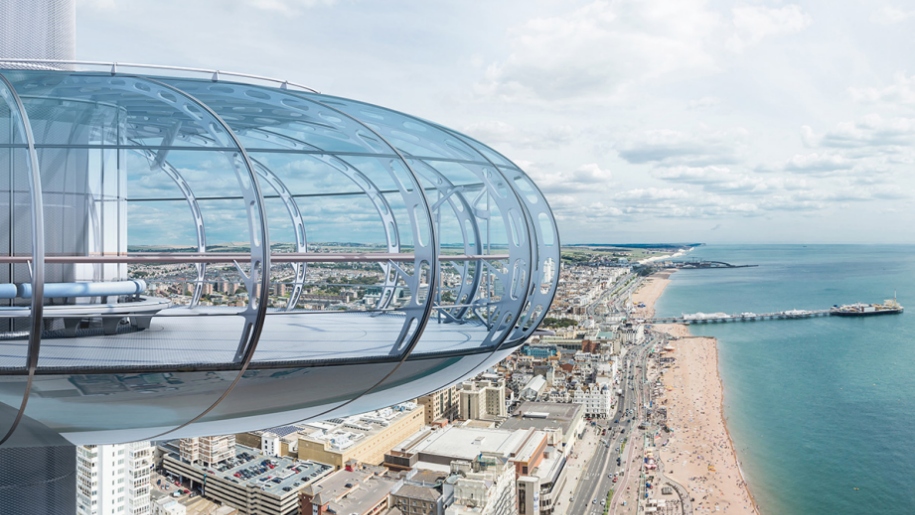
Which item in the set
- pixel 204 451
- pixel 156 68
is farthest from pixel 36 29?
pixel 204 451

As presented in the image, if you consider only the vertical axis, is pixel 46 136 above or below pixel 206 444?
above

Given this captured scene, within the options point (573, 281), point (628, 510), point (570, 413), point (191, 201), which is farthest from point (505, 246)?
point (573, 281)

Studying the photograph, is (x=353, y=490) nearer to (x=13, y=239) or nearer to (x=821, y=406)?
(x=13, y=239)

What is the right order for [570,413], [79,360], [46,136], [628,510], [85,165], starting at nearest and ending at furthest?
1. [79,360]
2. [46,136]
3. [85,165]
4. [628,510]
5. [570,413]

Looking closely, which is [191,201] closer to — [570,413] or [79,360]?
[79,360]

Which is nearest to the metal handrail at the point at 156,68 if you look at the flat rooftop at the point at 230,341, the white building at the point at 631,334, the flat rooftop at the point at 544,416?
the flat rooftop at the point at 230,341

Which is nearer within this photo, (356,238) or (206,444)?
(356,238)
